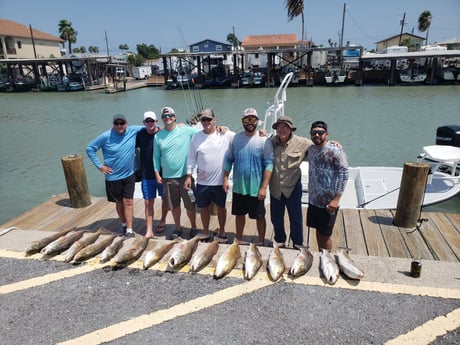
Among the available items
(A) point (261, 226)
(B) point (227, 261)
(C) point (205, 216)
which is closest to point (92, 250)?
(C) point (205, 216)

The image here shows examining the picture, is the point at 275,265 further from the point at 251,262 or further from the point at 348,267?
the point at 348,267

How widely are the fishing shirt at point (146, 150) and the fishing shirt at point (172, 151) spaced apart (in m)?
0.15

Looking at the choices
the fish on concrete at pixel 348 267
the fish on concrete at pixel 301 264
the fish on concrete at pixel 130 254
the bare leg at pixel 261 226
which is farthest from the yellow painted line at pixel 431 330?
the fish on concrete at pixel 130 254

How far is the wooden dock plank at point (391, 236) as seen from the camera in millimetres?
4221

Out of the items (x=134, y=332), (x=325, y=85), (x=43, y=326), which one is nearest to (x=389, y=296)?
(x=134, y=332)

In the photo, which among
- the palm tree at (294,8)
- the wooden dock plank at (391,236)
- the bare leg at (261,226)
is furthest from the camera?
the palm tree at (294,8)

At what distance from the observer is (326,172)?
339 centimetres

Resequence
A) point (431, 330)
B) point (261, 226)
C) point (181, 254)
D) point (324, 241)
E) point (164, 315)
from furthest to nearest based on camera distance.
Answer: point (261, 226) < point (324, 241) < point (181, 254) < point (164, 315) < point (431, 330)

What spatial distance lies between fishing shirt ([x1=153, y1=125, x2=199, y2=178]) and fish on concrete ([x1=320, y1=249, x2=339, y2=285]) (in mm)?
1928

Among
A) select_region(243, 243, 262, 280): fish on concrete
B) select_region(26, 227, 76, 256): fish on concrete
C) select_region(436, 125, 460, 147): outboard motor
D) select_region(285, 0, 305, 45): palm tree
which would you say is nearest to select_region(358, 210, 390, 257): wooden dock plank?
select_region(243, 243, 262, 280): fish on concrete

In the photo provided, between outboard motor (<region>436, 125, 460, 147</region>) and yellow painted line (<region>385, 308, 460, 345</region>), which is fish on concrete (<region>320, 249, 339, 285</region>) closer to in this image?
yellow painted line (<region>385, 308, 460, 345</region>)

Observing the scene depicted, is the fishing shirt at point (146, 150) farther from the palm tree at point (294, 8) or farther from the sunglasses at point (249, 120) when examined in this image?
the palm tree at point (294, 8)

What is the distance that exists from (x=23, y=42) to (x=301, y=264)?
229 feet

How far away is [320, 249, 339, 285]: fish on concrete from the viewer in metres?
3.08
